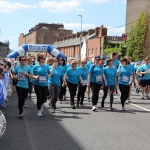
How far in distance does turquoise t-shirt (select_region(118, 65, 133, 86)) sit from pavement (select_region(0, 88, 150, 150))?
1.01 meters

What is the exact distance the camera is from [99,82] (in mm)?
11992

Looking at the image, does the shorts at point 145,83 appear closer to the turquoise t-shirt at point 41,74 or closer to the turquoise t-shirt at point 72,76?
the turquoise t-shirt at point 72,76

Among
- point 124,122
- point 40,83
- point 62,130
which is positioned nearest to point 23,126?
point 62,130

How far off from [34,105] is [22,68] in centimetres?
318

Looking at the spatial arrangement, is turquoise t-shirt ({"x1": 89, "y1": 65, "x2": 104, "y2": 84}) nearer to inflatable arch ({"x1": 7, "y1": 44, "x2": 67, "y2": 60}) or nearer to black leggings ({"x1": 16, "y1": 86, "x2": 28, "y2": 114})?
black leggings ({"x1": 16, "y1": 86, "x2": 28, "y2": 114})

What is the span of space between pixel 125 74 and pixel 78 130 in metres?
4.20

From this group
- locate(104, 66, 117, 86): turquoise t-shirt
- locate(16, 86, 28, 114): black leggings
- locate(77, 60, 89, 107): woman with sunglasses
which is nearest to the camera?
locate(16, 86, 28, 114): black leggings

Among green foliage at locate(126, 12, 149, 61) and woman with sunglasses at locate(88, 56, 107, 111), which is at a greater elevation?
green foliage at locate(126, 12, 149, 61)

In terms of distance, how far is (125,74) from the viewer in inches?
479

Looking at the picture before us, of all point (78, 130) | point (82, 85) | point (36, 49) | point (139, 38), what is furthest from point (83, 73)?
point (139, 38)

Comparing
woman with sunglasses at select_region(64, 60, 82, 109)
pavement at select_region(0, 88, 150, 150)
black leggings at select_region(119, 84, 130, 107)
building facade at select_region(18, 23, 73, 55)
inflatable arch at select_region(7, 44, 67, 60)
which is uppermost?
building facade at select_region(18, 23, 73, 55)

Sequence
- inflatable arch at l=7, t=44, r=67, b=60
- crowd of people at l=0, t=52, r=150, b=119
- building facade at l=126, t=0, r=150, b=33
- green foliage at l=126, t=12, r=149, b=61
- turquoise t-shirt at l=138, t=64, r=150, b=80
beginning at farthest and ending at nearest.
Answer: building facade at l=126, t=0, r=150, b=33, green foliage at l=126, t=12, r=149, b=61, inflatable arch at l=7, t=44, r=67, b=60, turquoise t-shirt at l=138, t=64, r=150, b=80, crowd of people at l=0, t=52, r=150, b=119

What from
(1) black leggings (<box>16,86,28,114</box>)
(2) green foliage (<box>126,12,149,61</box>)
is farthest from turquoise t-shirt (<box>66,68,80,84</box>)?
(2) green foliage (<box>126,12,149,61</box>)

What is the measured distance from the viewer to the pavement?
276 inches
